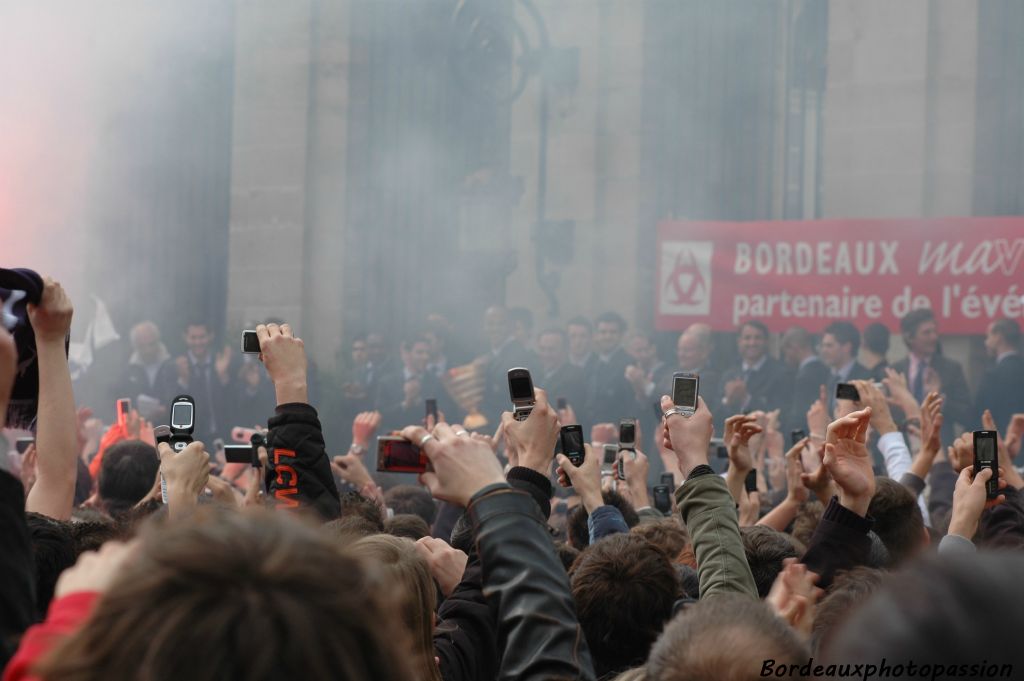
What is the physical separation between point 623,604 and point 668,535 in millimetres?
799

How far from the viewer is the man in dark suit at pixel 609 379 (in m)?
8.66

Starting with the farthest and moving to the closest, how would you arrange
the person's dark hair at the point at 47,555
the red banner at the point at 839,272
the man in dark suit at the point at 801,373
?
the red banner at the point at 839,272 < the man in dark suit at the point at 801,373 < the person's dark hair at the point at 47,555

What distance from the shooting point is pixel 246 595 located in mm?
800

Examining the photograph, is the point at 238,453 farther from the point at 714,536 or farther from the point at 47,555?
the point at 714,536

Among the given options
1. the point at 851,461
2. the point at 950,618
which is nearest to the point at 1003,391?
the point at 851,461

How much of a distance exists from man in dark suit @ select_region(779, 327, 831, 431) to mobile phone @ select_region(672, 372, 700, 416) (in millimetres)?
5703

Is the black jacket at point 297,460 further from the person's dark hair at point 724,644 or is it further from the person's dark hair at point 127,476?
the person's dark hair at point 127,476

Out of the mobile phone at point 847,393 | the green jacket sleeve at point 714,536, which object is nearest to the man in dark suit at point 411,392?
the mobile phone at point 847,393

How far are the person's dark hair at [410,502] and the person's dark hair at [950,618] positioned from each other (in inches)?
135

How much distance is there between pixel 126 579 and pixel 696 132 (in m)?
9.96

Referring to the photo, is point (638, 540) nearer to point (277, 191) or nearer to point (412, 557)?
point (412, 557)

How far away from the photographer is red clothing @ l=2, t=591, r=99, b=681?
33.6 inches

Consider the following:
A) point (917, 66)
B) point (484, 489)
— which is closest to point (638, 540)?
point (484, 489)

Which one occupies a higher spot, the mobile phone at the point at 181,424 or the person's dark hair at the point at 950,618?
the person's dark hair at the point at 950,618
